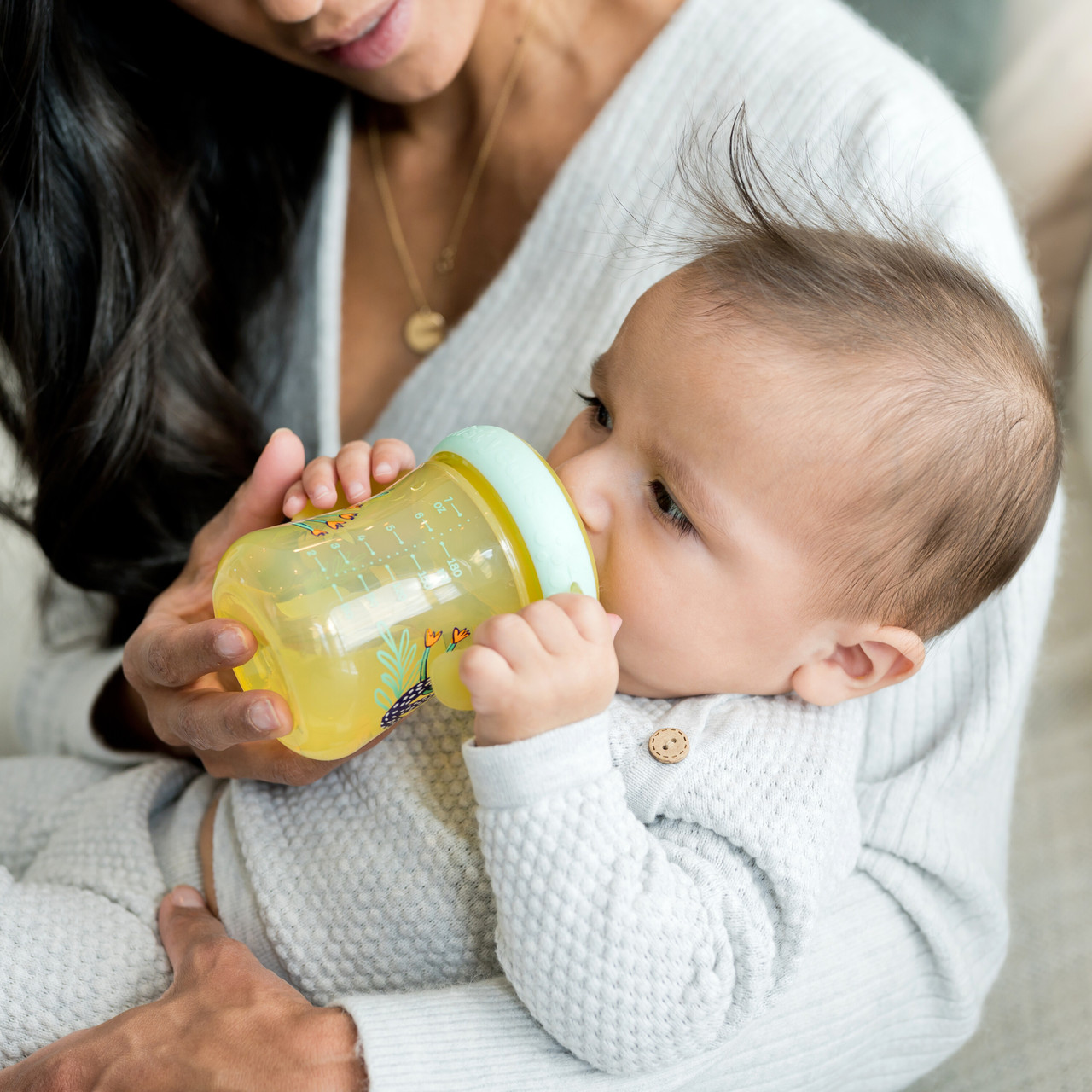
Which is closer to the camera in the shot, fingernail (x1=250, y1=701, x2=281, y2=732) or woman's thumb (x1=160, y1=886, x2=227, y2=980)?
fingernail (x1=250, y1=701, x2=281, y2=732)

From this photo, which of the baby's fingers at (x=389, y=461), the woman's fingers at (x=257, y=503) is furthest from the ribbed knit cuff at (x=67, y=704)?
the baby's fingers at (x=389, y=461)

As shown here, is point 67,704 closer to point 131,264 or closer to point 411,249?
point 131,264

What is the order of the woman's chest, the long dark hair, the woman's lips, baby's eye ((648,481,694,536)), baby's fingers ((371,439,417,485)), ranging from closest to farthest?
baby's eye ((648,481,694,536))
baby's fingers ((371,439,417,485))
the woman's lips
the long dark hair
the woman's chest

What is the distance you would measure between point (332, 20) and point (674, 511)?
0.73 metres

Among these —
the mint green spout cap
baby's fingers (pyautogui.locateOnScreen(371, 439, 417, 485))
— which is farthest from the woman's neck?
the mint green spout cap

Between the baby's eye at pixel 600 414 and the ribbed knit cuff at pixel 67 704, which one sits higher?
the baby's eye at pixel 600 414

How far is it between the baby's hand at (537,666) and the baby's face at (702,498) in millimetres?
106

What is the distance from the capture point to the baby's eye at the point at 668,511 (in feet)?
2.98

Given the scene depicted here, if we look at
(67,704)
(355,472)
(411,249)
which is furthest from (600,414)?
(67,704)

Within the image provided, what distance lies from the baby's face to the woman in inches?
11.4

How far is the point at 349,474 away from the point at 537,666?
32 centimetres

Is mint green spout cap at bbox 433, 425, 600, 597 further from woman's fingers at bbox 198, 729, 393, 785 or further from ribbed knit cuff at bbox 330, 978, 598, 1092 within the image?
ribbed knit cuff at bbox 330, 978, 598, 1092

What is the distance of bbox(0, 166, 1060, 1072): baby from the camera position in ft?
2.75

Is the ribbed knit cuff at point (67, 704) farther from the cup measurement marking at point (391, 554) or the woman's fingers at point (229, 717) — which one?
the cup measurement marking at point (391, 554)
